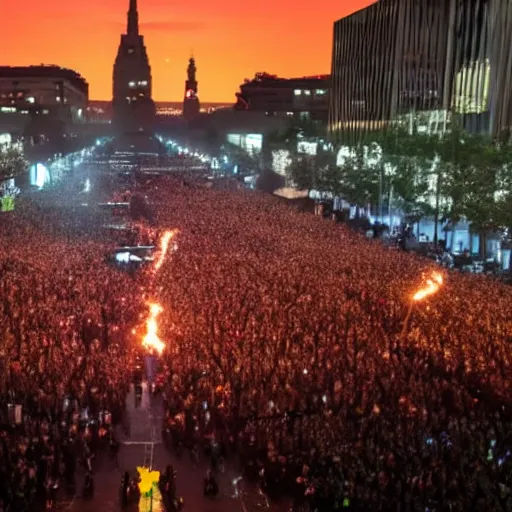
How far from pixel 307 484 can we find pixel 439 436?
81.6 inches

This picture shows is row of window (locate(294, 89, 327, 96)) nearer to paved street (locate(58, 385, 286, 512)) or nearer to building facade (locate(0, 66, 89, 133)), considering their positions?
building facade (locate(0, 66, 89, 133))

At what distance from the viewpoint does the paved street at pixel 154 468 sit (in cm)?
1105

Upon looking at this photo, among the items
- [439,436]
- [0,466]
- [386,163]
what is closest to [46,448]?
[0,466]

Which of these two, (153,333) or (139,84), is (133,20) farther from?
(153,333)

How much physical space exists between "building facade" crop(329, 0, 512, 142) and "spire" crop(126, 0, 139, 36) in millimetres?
75179

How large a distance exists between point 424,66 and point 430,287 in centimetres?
3337

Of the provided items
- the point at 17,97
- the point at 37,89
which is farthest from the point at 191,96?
the point at 17,97

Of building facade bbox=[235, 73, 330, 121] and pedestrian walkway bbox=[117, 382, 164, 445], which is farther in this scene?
building facade bbox=[235, 73, 330, 121]

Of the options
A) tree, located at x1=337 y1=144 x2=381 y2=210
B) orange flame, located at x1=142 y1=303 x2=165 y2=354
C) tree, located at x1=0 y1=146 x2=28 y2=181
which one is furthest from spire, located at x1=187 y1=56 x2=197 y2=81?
orange flame, located at x1=142 y1=303 x2=165 y2=354

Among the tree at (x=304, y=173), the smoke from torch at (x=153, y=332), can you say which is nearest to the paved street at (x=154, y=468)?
the smoke from torch at (x=153, y=332)

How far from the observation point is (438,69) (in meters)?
49.4

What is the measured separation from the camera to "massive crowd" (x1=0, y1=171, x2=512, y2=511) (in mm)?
10922

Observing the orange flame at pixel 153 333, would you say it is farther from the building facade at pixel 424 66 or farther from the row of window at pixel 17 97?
the row of window at pixel 17 97

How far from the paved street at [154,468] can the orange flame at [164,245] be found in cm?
1048
